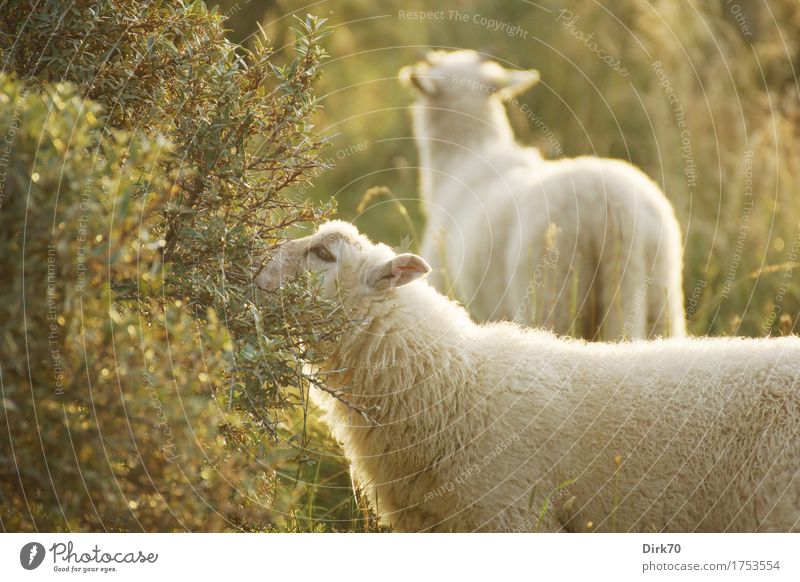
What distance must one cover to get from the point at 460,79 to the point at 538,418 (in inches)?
169

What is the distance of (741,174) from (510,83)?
217 cm

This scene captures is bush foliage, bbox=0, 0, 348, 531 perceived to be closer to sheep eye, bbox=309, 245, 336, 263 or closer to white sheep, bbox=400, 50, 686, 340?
sheep eye, bbox=309, 245, 336, 263

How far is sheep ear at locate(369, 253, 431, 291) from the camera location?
3.61 m

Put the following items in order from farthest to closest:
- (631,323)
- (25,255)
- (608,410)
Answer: (631,323) < (608,410) < (25,255)

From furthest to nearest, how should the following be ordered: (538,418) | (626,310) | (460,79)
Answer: (460,79) → (626,310) → (538,418)

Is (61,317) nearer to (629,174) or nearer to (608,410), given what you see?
(608,410)

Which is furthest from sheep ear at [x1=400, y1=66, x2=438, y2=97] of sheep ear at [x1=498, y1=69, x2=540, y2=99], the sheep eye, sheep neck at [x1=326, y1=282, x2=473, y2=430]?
sheep neck at [x1=326, y1=282, x2=473, y2=430]

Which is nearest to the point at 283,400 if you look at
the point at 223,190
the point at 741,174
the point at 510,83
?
the point at 223,190

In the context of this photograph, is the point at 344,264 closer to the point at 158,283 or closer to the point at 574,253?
the point at 158,283

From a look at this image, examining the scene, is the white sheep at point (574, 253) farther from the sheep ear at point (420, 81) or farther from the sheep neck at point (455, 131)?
the sheep ear at point (420, 81)

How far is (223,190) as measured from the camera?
331 centimetres

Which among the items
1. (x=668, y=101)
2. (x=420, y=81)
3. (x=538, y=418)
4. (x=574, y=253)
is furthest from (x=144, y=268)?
(x=668, y=101)

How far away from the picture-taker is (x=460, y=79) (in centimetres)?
733
